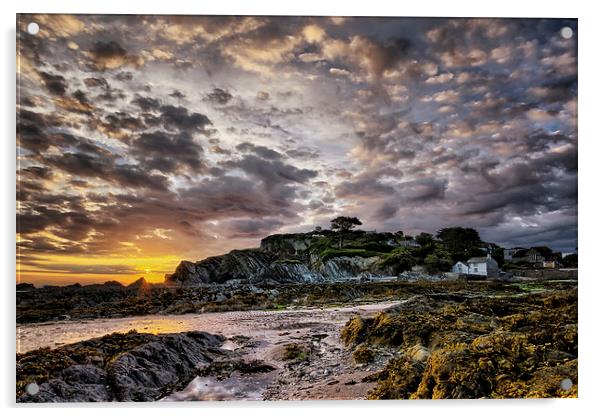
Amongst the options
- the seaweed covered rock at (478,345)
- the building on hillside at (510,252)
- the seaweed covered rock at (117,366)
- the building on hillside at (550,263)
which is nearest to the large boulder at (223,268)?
the seaweed covered rock at (117,366)

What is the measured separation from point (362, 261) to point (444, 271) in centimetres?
67

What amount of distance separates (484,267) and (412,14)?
83.7 inches

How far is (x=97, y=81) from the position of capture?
135 inches

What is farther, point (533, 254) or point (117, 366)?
point (533, 254)

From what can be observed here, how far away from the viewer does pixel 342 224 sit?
11.7 feet

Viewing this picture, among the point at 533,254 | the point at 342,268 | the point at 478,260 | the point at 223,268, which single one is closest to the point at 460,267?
the point at 478,260

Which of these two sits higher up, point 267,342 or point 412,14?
point 412,14

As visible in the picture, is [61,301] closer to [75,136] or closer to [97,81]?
[75,136]

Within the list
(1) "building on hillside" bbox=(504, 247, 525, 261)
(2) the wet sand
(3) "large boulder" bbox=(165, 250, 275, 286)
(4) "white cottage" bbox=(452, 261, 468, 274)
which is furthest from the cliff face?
(1) "building on hillside" bbox=(504, 247, 525, 261)

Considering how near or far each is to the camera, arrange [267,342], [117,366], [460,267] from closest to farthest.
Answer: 1. [117,366]
2. [267,342]
3. [460,267]

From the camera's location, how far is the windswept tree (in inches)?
140

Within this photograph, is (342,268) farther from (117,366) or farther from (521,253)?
(117,366)

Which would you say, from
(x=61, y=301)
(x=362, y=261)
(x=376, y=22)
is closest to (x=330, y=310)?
(x=362, y=261)

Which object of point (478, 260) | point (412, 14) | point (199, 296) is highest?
point (412, 14)
